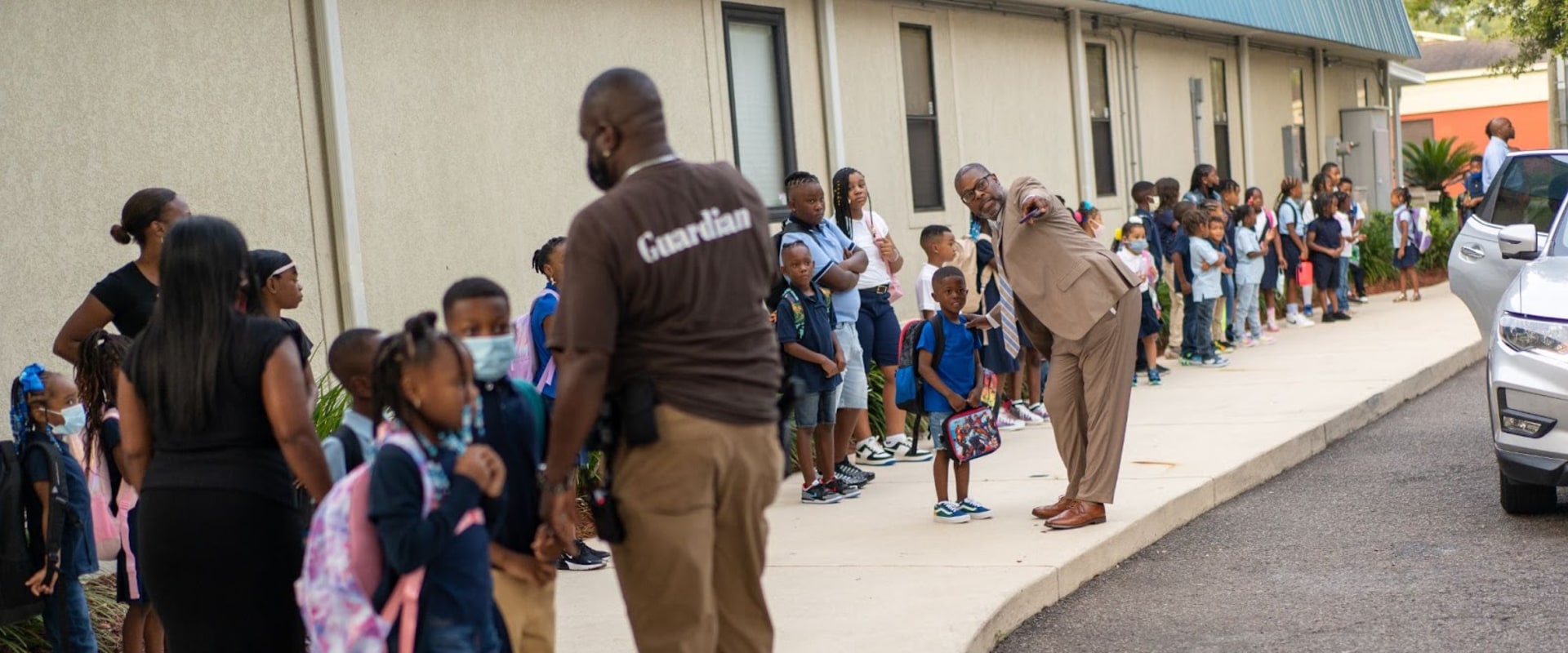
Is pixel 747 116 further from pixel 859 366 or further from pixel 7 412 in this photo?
pixel 7 412

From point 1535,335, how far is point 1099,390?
6.36 ft

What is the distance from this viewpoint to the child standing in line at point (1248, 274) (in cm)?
1617

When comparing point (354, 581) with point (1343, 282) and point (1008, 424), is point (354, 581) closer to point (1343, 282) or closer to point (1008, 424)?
point (1008, 424)

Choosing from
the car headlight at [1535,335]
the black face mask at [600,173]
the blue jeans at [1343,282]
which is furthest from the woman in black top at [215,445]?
the blue jeans at [1343,282]

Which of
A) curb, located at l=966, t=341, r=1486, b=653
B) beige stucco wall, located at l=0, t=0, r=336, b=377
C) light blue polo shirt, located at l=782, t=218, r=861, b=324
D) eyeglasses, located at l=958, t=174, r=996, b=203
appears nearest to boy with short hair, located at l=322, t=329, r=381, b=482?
curb, located at l=966, t=341, r=1486, b=653

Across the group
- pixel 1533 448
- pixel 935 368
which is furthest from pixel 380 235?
pixel 1533 448

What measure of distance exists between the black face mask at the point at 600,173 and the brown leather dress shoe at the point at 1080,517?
4102mm

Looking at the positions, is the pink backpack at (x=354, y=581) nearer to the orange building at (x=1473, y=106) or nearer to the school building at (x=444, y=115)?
the school building at (x=444, y=115)

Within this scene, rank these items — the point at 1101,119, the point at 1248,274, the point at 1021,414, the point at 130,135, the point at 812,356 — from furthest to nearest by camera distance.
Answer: the point at 1101,119, the point at 1248,274, the point at 1021,414, the point at 812,356, the point at 130,135

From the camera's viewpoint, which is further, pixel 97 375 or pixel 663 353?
pixel 97 375

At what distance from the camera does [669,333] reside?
411 centimetres

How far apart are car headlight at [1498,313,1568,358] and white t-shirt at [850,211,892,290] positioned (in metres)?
3.61

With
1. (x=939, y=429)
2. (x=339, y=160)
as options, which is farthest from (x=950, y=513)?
(x=339, y=160)

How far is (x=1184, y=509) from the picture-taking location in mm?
8555
